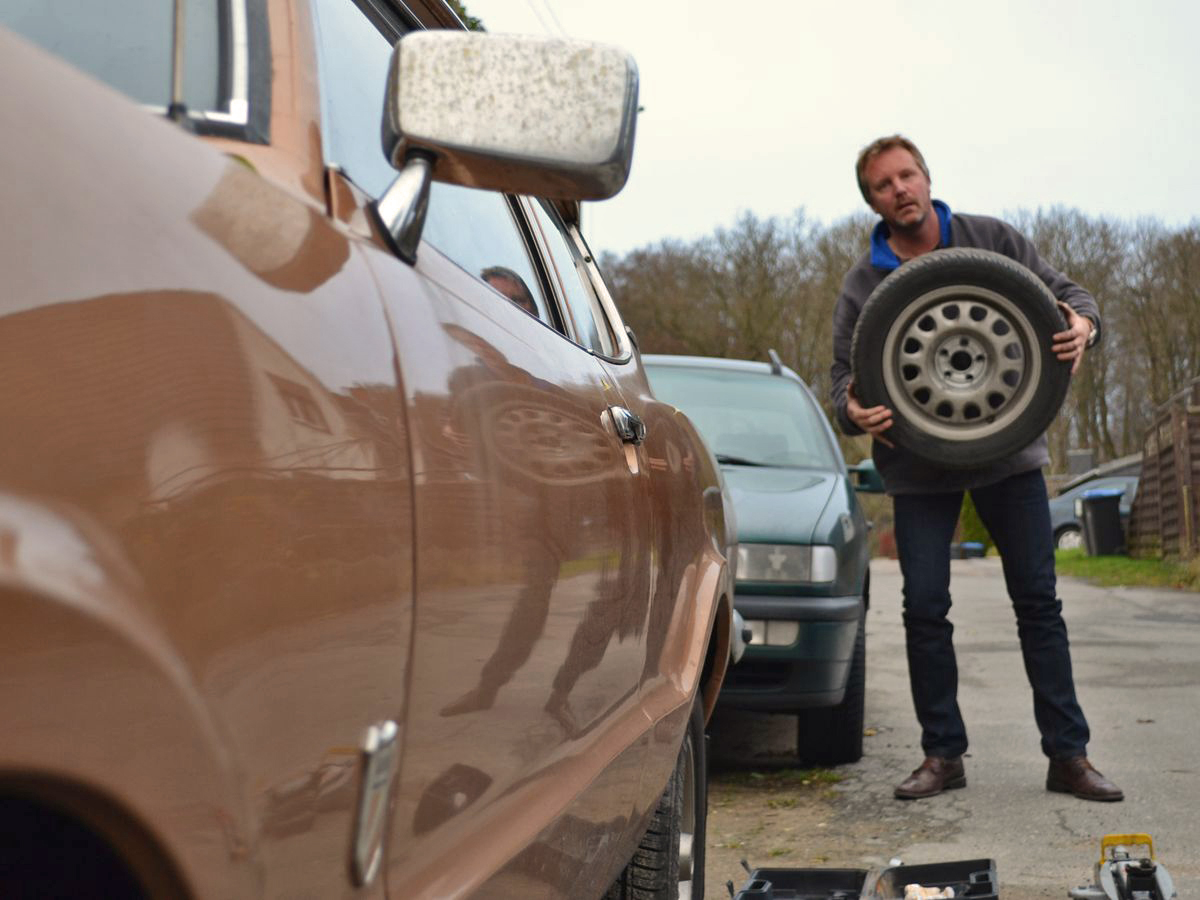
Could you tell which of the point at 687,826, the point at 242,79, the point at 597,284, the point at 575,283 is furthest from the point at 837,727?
the point at 242,79

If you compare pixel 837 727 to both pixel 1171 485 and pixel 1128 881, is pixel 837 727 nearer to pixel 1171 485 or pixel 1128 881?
pixel 1128 881

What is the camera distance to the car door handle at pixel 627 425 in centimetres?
238

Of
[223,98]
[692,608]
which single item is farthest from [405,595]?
[692,608]

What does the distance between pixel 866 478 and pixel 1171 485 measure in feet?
43.3

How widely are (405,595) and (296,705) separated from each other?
0.65ft

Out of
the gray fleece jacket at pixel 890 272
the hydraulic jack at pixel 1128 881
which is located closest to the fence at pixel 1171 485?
the gray fleece jacket at pixel 890 272

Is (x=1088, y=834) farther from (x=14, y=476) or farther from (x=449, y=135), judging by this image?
(x=14, y=476)

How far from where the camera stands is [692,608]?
2920 millimetres

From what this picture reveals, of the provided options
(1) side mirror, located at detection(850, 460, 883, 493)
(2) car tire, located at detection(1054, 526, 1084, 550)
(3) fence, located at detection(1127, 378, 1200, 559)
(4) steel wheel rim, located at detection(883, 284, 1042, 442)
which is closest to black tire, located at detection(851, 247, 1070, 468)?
(4) steel wheel rim, located at detection(883, 284, 1042, 442)

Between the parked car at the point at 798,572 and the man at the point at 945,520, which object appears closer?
the man at the point at 945,520

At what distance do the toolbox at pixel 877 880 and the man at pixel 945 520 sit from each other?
161 centimetres

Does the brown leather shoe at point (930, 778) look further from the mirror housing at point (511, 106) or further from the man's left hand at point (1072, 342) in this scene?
the mirror housing at point (511, 106)

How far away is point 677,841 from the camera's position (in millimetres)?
2979

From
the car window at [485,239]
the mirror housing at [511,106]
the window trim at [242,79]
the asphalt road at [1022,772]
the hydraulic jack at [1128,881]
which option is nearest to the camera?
the window trim at [242,79]
